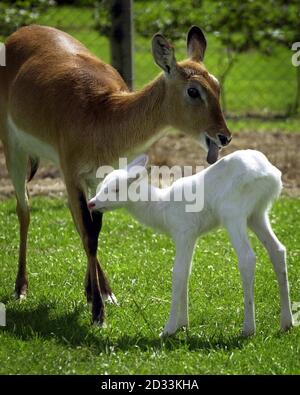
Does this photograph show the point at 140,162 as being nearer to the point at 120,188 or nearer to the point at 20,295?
the point at 120,188

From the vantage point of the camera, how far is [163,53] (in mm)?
6020

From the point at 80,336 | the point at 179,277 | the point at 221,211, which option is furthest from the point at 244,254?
the point at 80,336

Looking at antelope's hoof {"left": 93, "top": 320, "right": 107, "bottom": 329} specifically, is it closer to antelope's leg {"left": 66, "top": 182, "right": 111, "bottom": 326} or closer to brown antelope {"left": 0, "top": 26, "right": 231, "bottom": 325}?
brown antelope {"left": 0, "top": 26, "right": 231, "bottom": 325}

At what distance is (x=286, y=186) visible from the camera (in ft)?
30.7

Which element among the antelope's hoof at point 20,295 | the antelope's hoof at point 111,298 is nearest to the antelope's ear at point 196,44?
the antelope's hoof at point 111,298

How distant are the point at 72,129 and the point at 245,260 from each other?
64.0 inches

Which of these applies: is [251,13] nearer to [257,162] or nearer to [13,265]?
[13,265]

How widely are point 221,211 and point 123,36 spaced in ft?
13.4

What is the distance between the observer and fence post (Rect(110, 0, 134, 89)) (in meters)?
8.91

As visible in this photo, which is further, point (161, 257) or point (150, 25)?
point (150, 25)

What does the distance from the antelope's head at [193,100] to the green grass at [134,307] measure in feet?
3.39

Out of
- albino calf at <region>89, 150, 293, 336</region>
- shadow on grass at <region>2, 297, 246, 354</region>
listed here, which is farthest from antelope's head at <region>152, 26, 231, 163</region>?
shadow on grass at <region>2, 297, 246, 354</region>
